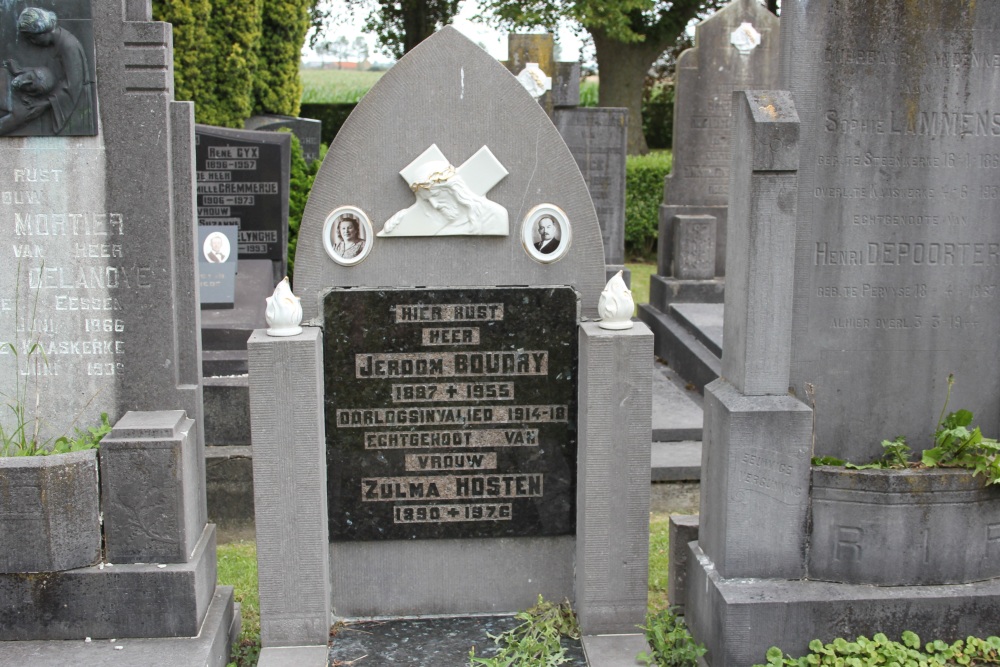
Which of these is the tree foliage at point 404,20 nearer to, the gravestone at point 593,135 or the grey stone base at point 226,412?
the gravestone at point 593,135

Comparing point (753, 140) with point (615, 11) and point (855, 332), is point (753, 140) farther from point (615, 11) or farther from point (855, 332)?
point (615, 11)

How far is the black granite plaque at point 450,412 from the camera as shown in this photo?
4359mm

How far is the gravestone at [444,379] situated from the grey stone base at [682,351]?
11.8 ft

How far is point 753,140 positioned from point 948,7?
1.03 m

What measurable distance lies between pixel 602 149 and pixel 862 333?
692 cm

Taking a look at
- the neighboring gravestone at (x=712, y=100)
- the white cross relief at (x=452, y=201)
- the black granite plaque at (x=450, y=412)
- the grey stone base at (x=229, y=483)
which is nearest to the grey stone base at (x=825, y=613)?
the black granite plaque at (x=450, y=412)

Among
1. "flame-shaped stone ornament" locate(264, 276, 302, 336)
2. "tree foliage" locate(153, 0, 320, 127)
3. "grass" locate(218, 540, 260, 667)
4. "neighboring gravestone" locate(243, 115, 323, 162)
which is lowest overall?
"grass" locate(218, 540, 260, 667)

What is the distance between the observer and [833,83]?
421 cm

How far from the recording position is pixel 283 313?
411cm

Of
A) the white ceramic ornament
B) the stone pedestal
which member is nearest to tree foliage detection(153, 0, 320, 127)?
the white ceramic ornament

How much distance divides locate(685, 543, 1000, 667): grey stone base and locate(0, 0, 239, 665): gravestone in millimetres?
2050

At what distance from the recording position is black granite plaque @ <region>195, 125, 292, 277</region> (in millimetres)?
9375

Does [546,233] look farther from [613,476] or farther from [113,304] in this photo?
[113,304]

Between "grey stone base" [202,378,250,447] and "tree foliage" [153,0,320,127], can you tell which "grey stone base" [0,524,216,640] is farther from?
"tree foliage" [153,0,320,127]
